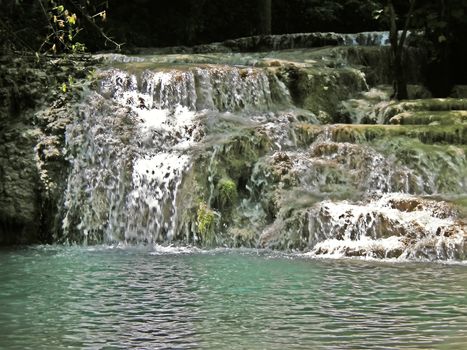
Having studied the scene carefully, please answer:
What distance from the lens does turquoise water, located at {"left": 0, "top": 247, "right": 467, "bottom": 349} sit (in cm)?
439

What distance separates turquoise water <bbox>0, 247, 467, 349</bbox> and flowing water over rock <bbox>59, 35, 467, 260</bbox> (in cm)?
105

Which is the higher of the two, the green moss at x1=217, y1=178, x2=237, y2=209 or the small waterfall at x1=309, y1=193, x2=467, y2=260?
the green moss at x1=217, y1=178, x2=237, y2=209

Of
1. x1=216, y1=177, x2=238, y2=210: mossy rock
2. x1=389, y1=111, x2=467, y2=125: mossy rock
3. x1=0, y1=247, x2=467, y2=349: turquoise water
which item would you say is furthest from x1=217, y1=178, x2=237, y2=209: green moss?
x1=389, y1=111, x2=467, y2=125: mossy rock

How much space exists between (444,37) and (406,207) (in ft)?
21.3

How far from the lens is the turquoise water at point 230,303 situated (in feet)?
14.4

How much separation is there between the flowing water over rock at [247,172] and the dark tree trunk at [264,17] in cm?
791

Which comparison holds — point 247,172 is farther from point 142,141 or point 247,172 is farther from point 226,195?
point 142,141

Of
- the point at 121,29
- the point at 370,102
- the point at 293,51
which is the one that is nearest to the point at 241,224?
the point at 370,102

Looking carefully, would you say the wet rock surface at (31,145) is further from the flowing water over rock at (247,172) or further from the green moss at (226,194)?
the green moss at (226,194)

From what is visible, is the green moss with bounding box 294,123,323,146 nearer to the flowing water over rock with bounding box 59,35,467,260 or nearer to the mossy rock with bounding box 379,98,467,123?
the flowing water over rock with bounding box 59,35,467,260

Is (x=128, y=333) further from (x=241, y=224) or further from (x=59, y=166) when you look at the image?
(x=59, y=166)

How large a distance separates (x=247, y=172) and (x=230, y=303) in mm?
4805

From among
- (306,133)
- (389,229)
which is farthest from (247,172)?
(389,229)

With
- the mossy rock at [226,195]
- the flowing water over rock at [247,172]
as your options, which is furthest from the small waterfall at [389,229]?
the mossy rock at [226,195]
